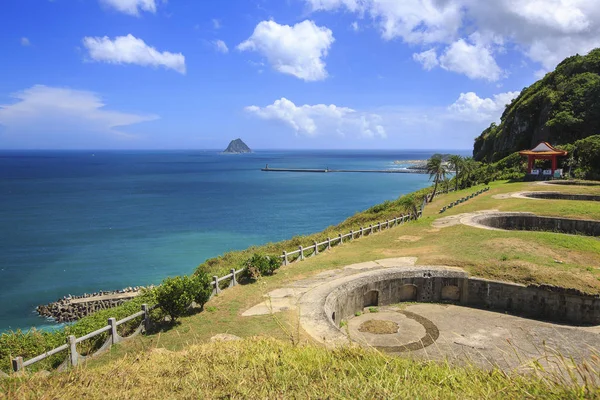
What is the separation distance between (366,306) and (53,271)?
1165 inches

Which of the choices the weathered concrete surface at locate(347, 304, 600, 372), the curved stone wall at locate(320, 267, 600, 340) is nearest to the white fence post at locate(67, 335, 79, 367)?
the curved stone wall at locate(320, 267, 600, 340)

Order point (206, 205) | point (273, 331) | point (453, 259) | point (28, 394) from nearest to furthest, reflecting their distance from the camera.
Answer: point (28, 394) < point (273, 331) < point (453, 259) < point (206, 205)

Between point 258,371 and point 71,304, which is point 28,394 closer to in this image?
point 258,371

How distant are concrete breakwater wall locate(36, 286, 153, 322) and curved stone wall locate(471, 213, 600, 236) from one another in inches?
971

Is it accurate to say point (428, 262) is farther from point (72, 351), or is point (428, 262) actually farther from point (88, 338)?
point (72, 351)

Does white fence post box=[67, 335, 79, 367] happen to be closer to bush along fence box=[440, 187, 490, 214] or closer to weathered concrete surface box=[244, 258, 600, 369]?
weathered concrete surface box=[244, 258, 600, 369]

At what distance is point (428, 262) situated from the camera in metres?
18.2

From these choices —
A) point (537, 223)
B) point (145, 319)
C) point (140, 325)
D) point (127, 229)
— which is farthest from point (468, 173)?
point (140, 325)

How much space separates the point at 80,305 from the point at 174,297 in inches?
696

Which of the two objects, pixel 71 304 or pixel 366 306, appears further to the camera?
pixel 71 304

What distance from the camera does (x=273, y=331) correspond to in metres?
11.7

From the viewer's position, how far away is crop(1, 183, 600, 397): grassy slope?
11680mm

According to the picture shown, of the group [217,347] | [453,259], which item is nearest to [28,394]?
[217,347]

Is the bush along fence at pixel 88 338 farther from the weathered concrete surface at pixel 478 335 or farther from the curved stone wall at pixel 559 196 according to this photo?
the curved stone wall at pixel 559 196
